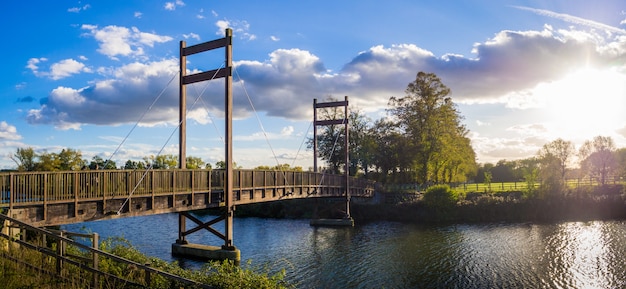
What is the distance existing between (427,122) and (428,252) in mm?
27187

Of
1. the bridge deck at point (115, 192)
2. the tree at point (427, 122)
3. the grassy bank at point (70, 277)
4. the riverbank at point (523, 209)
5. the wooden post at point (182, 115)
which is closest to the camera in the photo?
the grassy bank at point (70, 277)

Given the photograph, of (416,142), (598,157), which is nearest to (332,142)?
(416,142)

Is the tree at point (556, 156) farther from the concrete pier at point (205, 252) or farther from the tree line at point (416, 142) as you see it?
the concrete pier at point (205, 252)

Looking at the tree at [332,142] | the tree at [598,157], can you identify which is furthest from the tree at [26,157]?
the tree at [598,157]

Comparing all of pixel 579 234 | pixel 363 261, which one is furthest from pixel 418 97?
pixel 363 261

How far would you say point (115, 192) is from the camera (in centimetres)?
1688

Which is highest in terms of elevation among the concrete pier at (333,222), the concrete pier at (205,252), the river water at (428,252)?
the concrete pier at (205,252)

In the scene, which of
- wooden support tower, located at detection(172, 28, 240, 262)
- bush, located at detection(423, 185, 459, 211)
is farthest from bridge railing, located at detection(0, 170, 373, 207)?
bush, located at detection(423, 185, 459, 211)

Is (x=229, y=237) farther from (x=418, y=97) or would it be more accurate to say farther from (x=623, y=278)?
(x=418, y=97)

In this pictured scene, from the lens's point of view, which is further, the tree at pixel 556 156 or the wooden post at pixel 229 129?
the tree at pixel 556 156

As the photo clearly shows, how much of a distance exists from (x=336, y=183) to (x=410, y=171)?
60.9 feet

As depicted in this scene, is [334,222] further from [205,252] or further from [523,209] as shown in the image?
[205,252]

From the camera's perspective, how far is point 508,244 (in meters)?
27.5

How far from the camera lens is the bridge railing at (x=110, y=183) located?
1373 cm
